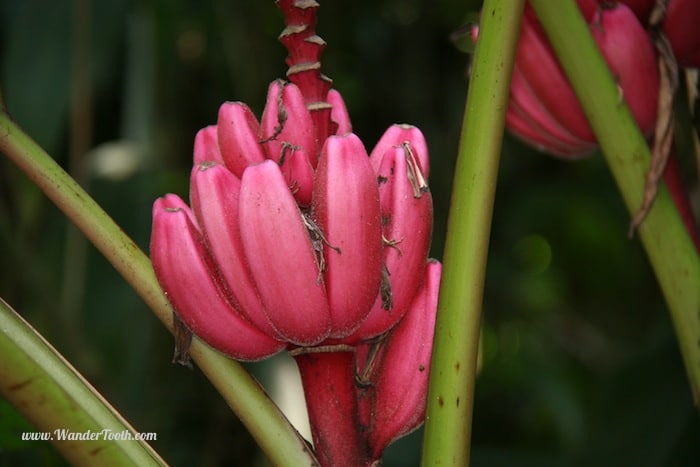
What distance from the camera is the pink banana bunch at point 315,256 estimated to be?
0.48 metres

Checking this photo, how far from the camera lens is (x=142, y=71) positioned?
154 centimetres

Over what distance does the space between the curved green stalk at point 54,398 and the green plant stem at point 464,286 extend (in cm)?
14

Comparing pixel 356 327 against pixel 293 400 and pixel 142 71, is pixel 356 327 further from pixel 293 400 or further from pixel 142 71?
pixel 142 71

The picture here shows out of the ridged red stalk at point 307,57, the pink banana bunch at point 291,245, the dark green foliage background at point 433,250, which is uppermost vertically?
the ridged red stalk at point 307,57

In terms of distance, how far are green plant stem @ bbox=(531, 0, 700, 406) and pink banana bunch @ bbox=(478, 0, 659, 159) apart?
2cm

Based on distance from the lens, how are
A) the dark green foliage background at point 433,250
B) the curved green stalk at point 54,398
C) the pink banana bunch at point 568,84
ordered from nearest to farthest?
the curved green stalk at point 54,398
the pink banana bunch at point 568,84
the dark green foliage background at point 433,250

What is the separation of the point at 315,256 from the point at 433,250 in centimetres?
121

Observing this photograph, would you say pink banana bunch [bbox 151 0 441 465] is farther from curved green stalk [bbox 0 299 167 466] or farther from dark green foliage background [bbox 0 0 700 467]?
dark green foliage background [bbox 0 0 700 467]

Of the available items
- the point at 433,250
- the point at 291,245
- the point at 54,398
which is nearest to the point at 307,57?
the point at 291,245

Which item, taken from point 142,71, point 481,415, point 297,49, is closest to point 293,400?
point 142,71

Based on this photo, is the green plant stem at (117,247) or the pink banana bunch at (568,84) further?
the pink banana bunch at (568,84)

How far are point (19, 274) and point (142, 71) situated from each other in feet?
1.33

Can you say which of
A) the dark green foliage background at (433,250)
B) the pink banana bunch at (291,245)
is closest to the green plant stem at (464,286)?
the pink banana bunch at (291,245)

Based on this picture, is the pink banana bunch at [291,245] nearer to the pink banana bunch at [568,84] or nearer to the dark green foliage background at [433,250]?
the pink banana bunch at [568,84]
